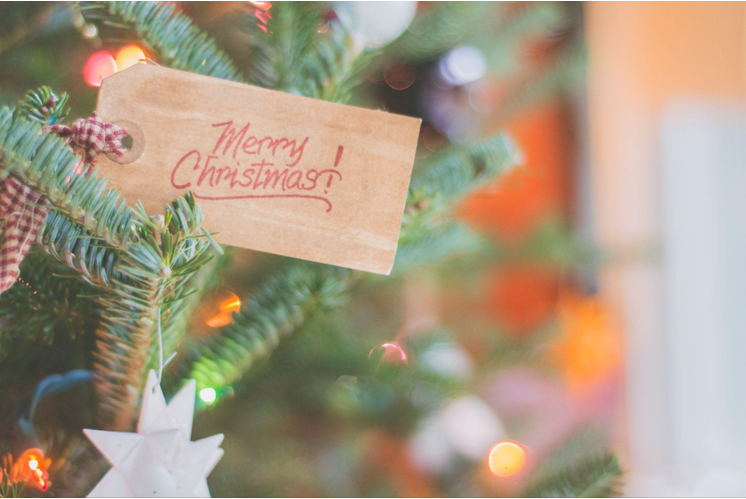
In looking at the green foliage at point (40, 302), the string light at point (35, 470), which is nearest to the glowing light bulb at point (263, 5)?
the green foliage at point (40, 302)

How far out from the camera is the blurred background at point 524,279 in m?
0.40

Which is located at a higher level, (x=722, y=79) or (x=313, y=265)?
(x=722, y=79)

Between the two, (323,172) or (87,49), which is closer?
(323,172)

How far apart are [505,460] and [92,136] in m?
0.39

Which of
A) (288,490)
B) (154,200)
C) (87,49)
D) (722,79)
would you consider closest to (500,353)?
(288,490)

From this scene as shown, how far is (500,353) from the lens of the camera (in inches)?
17.9

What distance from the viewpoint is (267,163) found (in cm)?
28

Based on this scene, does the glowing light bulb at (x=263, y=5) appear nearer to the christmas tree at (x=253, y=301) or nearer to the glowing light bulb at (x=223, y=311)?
the christmas tree at (x=253, y=301)

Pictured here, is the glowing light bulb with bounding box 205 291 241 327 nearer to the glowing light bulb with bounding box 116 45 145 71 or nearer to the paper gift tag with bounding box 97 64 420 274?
the paper gift tag with bounding box 97 64 420 274

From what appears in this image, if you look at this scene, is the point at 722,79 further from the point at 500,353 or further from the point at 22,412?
the point at 22,412

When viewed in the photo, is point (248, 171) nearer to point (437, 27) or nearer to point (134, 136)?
point (134, 136)

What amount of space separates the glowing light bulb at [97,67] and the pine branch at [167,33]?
0.34ft

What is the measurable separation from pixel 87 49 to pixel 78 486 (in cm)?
36

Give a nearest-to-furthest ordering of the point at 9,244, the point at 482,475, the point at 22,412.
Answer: the point at 9,244 → the point at 22,412 → the point at 482,475
